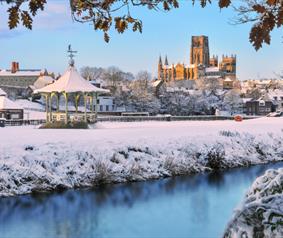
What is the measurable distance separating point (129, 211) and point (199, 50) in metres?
179

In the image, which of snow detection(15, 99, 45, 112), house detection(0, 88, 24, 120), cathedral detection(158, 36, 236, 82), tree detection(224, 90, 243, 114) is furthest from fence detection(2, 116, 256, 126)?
cathedral detection(158, 36, 236, 82)

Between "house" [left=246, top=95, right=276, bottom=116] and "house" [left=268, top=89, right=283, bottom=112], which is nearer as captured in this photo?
"house" [left=246, top=95, right=276, bottom=116]

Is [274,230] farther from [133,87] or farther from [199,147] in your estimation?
[133,87]

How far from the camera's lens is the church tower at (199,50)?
619 feet

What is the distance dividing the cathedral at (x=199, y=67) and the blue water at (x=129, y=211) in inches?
6055

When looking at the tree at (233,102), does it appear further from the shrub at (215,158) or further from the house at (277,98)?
the shrub at (215,158)

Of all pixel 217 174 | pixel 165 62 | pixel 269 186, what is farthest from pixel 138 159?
pixel 165 62

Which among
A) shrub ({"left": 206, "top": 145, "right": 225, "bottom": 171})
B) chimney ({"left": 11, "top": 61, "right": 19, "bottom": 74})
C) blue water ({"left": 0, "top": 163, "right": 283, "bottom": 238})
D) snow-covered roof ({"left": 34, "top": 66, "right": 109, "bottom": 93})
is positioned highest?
chimney ({"left": 11, "top": 61, "right": 19, "bottom": 74})

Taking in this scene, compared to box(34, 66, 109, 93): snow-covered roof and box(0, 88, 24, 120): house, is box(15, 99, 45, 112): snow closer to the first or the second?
box(0, 88, 24, 120): house

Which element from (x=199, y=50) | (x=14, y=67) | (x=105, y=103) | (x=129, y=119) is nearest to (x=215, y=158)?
(x=129, y=119)

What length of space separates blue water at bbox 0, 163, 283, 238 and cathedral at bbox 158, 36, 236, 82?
153809 millimetres

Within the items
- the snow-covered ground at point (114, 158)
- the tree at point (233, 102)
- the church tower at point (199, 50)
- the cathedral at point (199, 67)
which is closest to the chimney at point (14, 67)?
the tree at point (233, 102)

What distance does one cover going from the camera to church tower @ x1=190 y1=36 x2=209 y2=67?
189 meters

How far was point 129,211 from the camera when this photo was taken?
14641mm
